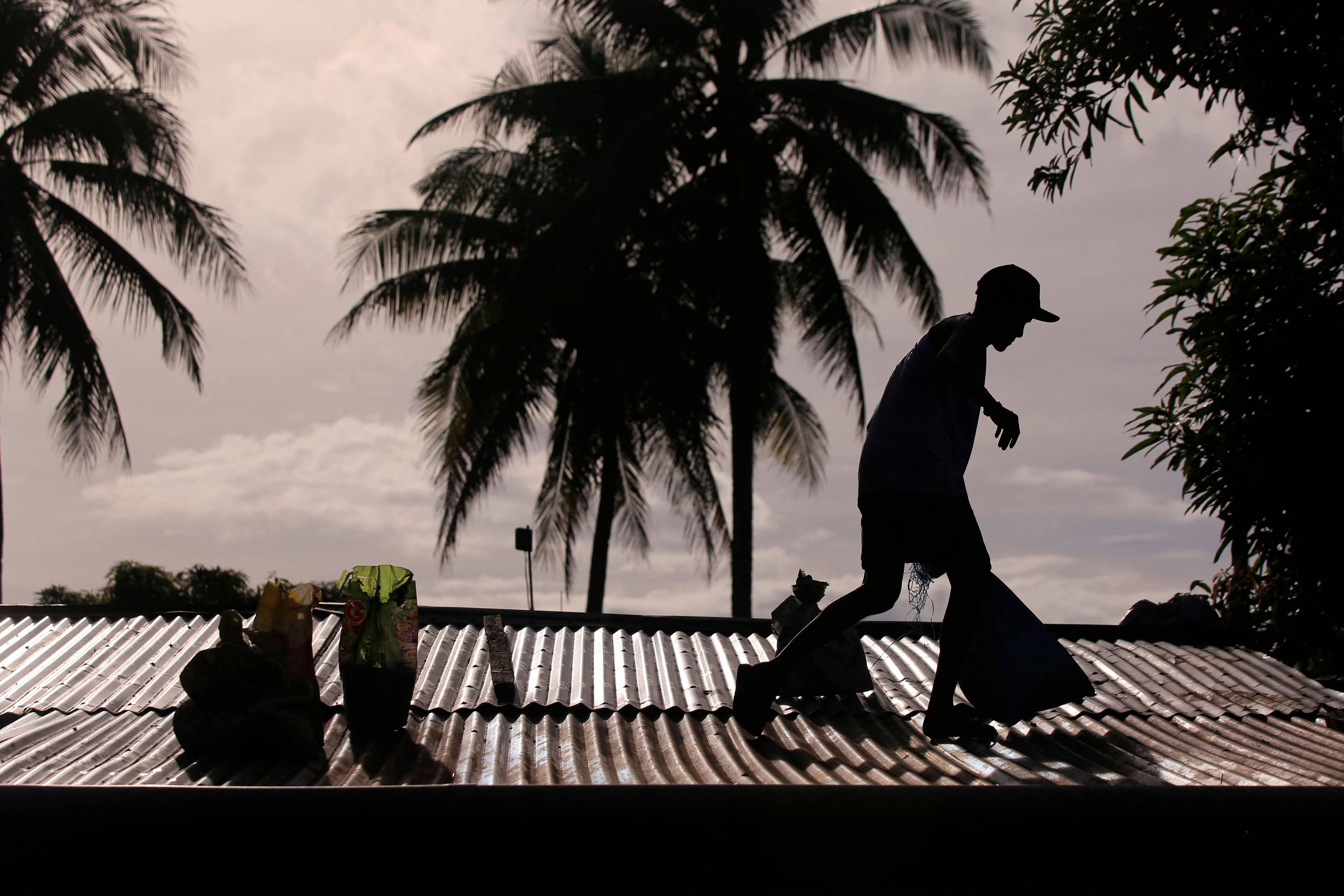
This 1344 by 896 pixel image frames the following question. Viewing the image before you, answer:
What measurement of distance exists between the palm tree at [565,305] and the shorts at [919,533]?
356 inches

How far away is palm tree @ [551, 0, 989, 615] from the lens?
13359 millimetres

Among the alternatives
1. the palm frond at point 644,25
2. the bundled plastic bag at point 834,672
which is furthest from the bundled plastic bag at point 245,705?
the palm frond at point 644,25

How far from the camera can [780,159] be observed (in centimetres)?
1423

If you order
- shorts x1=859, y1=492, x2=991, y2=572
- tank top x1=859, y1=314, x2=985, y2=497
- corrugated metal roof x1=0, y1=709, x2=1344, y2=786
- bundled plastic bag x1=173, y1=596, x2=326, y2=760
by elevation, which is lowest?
corrugated metal roof x1=0, y1=709, x2=1344, y2=786

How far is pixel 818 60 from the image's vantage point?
13828mm

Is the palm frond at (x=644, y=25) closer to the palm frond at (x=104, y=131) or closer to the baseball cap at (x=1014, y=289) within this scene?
the palm frond at (x=104, y=131)

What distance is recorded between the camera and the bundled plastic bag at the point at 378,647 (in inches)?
173

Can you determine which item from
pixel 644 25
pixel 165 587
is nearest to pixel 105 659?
pixel 644 25

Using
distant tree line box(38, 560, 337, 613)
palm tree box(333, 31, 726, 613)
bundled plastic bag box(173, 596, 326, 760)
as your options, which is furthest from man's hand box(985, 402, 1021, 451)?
distant tree line box(38, 560, 337, 613)

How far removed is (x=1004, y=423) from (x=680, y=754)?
1.66 meters

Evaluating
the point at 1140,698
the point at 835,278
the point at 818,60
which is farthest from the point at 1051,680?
the point at 818,60

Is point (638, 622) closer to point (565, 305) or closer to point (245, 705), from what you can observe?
point (245, 705)

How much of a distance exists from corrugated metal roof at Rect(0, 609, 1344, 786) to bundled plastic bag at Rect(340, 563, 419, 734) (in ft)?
0.36

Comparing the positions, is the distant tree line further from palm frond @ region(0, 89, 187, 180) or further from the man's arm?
the man's arm
